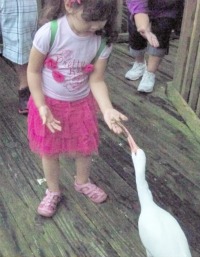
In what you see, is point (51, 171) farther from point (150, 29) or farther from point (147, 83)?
point (147, 83)

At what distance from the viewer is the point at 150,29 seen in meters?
2.82

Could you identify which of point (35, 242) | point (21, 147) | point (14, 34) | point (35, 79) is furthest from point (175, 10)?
point (35, 242)

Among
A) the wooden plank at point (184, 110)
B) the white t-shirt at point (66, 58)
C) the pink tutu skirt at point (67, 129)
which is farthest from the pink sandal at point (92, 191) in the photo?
the wooden plank at point (184, 110)

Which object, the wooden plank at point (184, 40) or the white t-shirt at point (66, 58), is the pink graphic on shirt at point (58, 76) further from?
the wooden plank at point (184, 40)

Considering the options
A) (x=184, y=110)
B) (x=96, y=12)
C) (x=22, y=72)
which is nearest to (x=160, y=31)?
(x=184, y=110)

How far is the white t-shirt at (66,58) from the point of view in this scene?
5.42ft

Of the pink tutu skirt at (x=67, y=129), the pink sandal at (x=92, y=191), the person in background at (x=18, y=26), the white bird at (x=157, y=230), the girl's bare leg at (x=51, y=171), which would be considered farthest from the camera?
the person in background at (x=18, y=26)

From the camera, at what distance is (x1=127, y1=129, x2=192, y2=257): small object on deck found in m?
1.27

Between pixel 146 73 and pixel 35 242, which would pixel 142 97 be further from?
pixel 35 242

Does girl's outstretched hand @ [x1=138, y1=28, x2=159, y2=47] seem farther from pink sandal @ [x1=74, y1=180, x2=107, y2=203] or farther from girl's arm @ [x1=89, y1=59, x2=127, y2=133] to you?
pink sandal @ [x1=74, y1=180, x2=107, y2=203]

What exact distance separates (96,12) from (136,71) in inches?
71.8

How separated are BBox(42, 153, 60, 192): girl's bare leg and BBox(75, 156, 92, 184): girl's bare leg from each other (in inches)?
3.6

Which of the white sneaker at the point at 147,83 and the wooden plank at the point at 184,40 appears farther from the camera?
the white sneaker at the point at 147,83

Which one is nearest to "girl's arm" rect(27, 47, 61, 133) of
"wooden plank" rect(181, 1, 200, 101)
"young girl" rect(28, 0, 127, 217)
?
"young girl" rect(28, 0, 127, 217)
